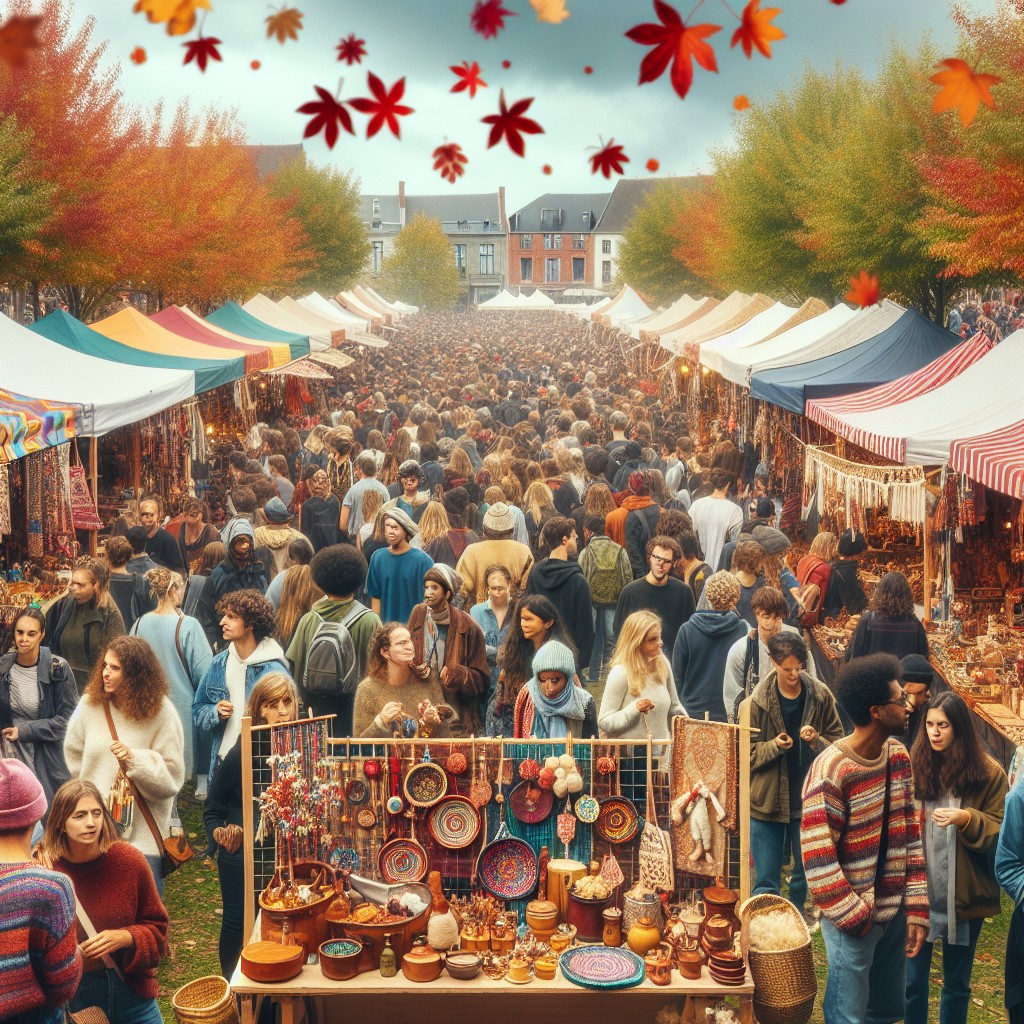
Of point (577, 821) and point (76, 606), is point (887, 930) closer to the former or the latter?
point (577, 821)

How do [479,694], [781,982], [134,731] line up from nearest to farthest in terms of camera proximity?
[781,982]
[134,731]
[479,694]

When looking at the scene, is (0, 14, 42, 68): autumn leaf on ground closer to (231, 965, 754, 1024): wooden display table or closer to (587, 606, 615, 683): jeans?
(231, 965, 754, 1024): wooden display table

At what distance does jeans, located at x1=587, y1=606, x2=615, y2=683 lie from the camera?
9.36 meters

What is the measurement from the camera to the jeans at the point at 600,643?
9.36 metres

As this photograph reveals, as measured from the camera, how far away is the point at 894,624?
6.69 meters

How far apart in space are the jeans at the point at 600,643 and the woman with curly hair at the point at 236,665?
4110 millimetres

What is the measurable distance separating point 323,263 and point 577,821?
143 feet

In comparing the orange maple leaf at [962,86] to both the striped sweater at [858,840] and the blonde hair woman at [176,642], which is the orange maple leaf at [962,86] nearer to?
the striped sweater at [858,840]

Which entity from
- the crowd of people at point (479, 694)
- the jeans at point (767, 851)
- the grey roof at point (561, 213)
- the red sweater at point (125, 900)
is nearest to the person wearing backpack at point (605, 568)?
the crowd of people at point (479, 694)

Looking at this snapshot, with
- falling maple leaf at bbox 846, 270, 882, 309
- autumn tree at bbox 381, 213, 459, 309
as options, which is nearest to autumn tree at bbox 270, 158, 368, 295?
falling maple leaf at bbox 846, 270, 882, 309

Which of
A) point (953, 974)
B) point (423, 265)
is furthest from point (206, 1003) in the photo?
point (423, 265)

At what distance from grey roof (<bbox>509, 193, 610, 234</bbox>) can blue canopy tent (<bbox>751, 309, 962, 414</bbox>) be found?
103 meters

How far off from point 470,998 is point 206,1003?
0.87 metres

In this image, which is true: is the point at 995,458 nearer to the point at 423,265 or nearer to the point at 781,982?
the point at 781,982
